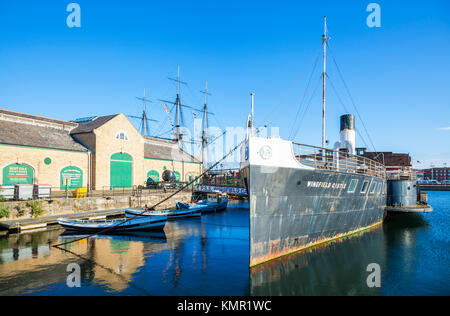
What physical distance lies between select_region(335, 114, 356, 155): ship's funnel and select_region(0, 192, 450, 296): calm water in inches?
264

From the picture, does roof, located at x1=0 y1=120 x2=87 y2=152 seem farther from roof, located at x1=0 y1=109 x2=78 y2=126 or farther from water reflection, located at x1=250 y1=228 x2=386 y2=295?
water reflection, located at x1=250 y1=228 x2=386 y2=295

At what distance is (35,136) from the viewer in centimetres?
2845

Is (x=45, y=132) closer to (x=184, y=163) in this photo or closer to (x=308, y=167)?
(x=184, y=163)

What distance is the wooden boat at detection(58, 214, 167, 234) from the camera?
19.9 m

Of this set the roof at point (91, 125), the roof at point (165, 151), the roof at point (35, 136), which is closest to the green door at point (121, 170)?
the roof at point (35, 136)

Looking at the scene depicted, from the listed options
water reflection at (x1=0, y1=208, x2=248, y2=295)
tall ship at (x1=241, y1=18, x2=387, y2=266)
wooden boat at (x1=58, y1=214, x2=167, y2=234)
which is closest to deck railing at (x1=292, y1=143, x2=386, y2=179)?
tall ship at (x1=241, y1=18, x2=387, y2=266)

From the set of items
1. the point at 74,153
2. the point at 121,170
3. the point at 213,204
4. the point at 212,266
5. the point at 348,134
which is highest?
the point at 348,134

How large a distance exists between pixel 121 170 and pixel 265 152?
28.1 metres

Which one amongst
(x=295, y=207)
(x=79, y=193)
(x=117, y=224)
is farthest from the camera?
(x=79, y=193)

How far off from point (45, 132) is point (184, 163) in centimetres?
2168

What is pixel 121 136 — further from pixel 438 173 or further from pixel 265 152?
pixel 438 173

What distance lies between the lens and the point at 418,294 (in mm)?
9445

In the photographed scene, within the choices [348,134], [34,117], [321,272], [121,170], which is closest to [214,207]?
[121,170]
